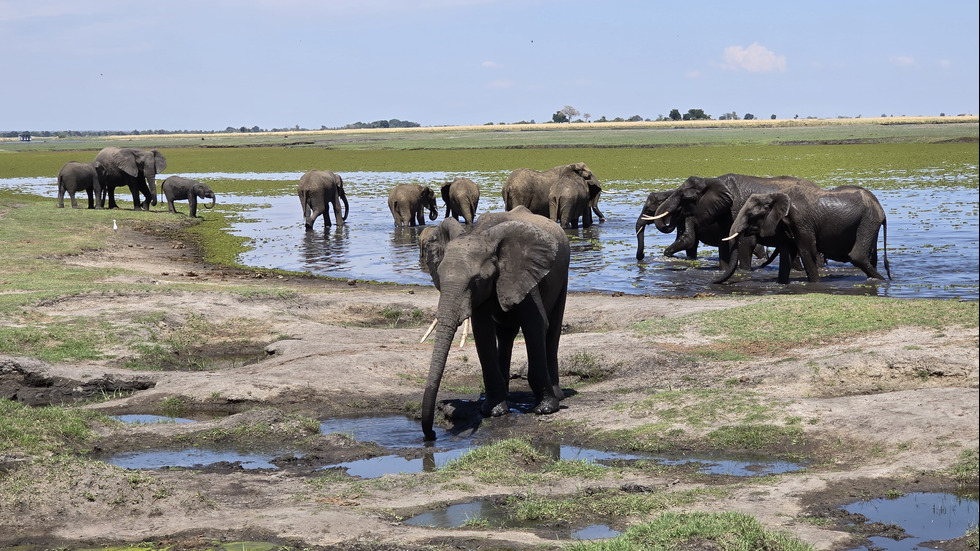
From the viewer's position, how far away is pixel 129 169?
38.0 m

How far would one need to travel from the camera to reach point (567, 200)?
31.5 m

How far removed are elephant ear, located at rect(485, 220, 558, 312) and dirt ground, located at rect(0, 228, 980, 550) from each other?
1422 mm

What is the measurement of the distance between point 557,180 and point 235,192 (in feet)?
79.3

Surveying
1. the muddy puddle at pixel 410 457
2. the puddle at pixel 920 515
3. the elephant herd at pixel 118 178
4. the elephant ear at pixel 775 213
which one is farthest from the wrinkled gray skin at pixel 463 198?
the puddle at pixel 920 515

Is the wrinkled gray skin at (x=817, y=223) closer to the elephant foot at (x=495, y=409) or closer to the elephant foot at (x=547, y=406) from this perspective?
the elephant foot at (x=547, y=406)

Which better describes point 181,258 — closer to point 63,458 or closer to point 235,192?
point 63,458

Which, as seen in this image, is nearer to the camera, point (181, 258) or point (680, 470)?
point (680, 470)

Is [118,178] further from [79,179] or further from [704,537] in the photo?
[704,537]

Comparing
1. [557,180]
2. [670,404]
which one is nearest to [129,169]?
[557,180]

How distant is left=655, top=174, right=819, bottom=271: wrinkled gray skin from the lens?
22.4m

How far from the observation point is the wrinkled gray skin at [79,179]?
3675cm

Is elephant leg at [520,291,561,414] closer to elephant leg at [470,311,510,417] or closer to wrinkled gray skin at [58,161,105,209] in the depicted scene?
elephant leg at [470,311,510,417]

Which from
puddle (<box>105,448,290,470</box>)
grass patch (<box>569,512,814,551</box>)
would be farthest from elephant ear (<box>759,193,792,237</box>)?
grass patch (<box>569,512,814,551</box>)

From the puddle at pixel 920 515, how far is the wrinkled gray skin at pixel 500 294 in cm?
403
